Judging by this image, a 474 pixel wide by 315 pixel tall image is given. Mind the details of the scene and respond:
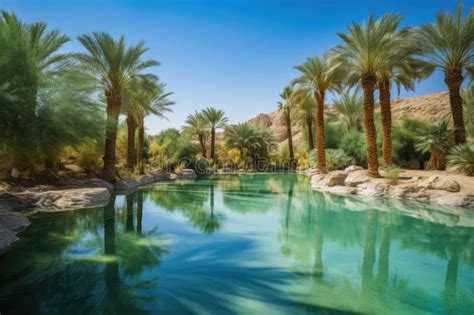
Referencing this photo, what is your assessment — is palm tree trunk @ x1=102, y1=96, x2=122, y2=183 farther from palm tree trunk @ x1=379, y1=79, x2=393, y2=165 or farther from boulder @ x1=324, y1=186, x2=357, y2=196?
palm tree trunk @ x1=379, y1=79, x2=393, y2=165

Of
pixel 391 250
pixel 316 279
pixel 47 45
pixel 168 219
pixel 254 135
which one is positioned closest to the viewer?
pixel 316 279

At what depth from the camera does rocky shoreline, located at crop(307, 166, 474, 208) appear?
10.9 meters

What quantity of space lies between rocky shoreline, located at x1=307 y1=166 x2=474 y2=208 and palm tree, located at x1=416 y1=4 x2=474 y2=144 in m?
5.23

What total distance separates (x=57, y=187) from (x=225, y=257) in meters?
9.84

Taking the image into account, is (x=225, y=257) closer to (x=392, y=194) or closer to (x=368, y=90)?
(x=392, y=194)

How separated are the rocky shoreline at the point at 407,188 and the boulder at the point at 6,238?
1287 cm

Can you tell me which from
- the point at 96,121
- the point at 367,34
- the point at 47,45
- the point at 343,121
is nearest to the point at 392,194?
the point at 367,34

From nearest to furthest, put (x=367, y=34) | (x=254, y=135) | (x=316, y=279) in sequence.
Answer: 1. (x=316, y=279)
2. (x=367, y=34)
3. (x=254, y=135)

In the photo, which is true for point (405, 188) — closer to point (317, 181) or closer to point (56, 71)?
point (317, 181)

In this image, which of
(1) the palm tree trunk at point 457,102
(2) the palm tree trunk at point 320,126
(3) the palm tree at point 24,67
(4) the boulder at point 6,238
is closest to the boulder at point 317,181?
(2) the palm tree trunk at point 320,126

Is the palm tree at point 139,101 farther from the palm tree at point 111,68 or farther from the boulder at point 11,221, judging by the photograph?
the boulder at point 11,221

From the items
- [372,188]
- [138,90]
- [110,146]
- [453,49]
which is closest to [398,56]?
[453,49]

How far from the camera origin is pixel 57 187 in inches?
480

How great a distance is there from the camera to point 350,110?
29281 millimetres
